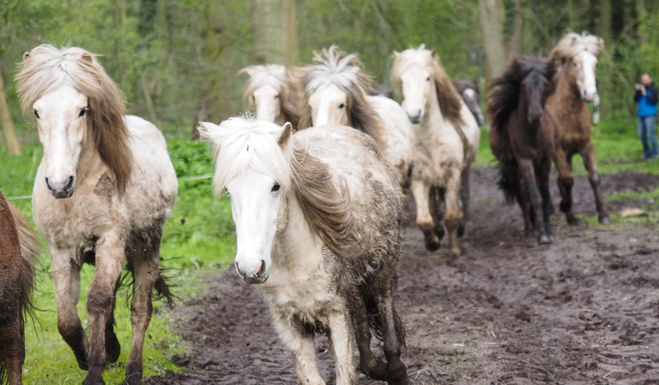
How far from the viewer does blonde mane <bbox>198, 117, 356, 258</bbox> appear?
3.50 metres

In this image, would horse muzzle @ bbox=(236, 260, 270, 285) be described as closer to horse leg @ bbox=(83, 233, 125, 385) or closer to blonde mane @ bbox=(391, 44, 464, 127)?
horse leg @ bbox=(83, 233, 125, 385)

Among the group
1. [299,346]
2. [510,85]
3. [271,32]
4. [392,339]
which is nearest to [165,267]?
[392,339]

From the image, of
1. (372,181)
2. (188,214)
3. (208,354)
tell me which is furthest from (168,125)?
(372,181)

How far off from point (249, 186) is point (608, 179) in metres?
11.7

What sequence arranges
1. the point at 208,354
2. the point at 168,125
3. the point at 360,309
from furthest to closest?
the point at 168,125
the point at 208,354
the point at 360,309

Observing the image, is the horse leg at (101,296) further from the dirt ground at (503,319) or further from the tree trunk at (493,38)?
the tree trunk at (493,38)

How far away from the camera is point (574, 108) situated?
10289 mm

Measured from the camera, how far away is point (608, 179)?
45.1 ft

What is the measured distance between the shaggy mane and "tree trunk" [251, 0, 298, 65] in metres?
3.58

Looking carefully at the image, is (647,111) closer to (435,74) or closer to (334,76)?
(435,74)

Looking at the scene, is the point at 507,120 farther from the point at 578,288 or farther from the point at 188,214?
the point at 188,214

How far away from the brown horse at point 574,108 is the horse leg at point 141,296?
6.44 meters

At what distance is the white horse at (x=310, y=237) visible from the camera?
11.4 feet

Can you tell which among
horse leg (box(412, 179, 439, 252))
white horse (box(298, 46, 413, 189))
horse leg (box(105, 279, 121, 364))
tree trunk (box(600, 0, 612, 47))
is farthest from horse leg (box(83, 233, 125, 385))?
tree trunk (box(600, 0, 612, 47))
